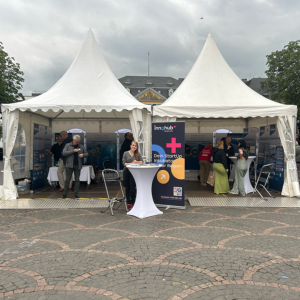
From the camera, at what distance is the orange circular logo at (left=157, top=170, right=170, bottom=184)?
723 cm

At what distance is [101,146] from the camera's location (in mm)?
12516

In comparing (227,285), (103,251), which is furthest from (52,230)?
(227,285)

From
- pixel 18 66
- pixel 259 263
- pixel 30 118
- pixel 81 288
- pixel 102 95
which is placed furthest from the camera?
pixel 18 66

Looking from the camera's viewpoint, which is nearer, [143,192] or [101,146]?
[143,192]

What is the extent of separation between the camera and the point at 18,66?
23.9m

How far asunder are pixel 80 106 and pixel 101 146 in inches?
177

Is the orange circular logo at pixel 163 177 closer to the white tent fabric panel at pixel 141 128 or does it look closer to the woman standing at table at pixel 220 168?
the white tent fabric panel at pixel 141 128

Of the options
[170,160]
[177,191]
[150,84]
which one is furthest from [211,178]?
[150,84]

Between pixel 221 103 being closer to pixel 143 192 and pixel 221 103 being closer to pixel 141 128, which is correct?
pixel 141 128

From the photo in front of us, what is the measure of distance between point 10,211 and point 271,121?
25.8ft

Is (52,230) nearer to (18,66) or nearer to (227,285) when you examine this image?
(227,285)

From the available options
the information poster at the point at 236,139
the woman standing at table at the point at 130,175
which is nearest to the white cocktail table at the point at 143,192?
the woman standing at table at the point at 130,175

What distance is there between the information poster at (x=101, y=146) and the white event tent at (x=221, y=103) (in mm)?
3931

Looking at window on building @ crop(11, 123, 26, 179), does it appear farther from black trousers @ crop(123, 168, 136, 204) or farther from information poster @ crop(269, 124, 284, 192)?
information poster @ crop(269, 124, 284, 192)
